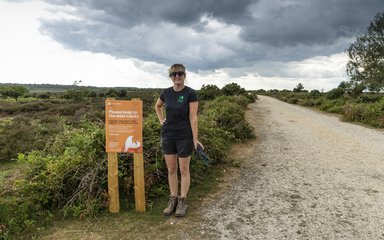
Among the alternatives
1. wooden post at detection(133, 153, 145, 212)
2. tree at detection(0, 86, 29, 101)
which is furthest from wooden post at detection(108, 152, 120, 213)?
tree at detection(0, 86, 29, 101)

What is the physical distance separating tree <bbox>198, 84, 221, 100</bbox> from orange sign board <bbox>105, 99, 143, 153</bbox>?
22.0m

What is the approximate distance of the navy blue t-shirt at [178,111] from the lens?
4.43 metres

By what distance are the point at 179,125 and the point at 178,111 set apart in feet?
0.62

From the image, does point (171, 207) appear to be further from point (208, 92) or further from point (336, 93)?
point (336, 93)

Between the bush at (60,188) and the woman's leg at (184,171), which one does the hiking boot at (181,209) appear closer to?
the woman's leg at (184,171)

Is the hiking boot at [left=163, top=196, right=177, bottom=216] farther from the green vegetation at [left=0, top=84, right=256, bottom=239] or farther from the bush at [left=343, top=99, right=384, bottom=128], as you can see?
the bush at [left=343, top=99, right=384, bottom=128]

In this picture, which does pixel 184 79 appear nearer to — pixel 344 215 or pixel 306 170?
pixel 344 215

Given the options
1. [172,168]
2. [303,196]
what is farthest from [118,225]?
[303,196]

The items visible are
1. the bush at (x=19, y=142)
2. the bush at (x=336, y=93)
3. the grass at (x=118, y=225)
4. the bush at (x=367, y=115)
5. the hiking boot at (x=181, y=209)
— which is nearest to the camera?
the grass at (x=118, y=225)

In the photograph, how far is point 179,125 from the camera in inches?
178

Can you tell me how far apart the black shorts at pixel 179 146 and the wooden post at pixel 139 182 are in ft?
1.27

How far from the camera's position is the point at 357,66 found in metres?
34.9

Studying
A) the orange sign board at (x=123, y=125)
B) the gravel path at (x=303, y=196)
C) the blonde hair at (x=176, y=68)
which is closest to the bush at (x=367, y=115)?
the gravel path at (x=303, y=196)

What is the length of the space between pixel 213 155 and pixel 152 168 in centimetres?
209
